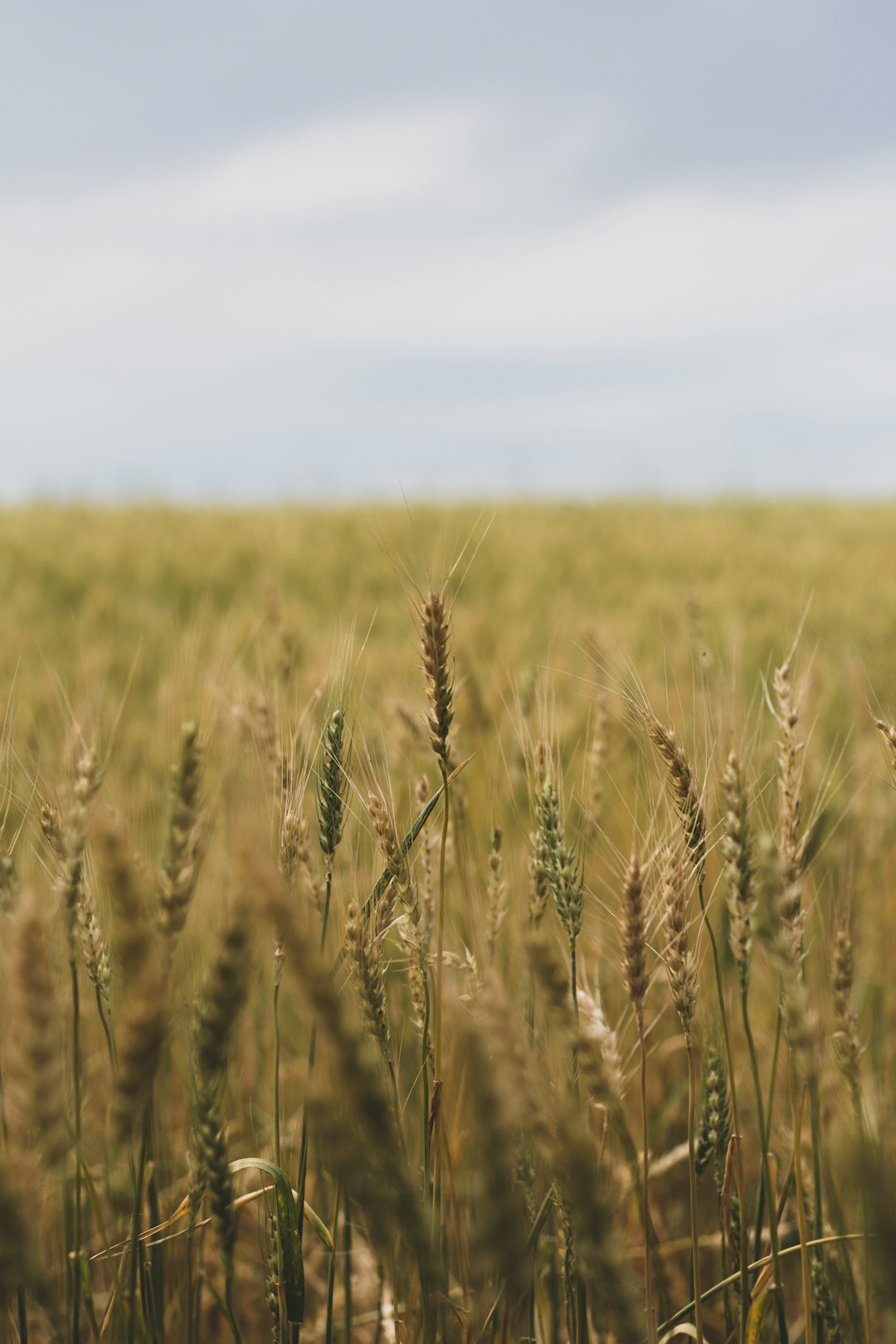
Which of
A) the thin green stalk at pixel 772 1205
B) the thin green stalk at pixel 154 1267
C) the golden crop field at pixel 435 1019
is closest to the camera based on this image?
the golden crop field at pixel 435 1019

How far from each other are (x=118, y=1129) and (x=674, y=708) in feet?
8.23

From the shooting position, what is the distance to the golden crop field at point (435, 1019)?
0.55 metres

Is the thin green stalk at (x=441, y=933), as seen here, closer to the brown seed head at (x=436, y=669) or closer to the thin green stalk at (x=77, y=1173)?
the brown seed head at (x=436, y=669)

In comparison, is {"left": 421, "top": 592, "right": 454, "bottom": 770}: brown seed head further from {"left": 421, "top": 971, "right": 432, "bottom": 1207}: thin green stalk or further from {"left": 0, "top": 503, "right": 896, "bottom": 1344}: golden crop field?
{"left": 421, "top": 971, "right": 432, "bottom": 1207}: thin green stalk

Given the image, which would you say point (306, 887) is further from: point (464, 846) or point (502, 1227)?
point (502, 1227)

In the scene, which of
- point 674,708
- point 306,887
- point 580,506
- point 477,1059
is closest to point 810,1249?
point 306,887

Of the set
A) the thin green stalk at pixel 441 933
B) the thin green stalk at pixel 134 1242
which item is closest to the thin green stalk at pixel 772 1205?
the thin green stalk at pixel 441 933

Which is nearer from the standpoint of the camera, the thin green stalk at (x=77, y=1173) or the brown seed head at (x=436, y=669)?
the thin green stalk at (x=77, y=1173)

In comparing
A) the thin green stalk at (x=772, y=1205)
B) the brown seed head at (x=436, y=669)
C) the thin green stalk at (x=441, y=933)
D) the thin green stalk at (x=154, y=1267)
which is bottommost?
the thin green stalk at (x=154, y=1267)

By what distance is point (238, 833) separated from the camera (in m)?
0.56

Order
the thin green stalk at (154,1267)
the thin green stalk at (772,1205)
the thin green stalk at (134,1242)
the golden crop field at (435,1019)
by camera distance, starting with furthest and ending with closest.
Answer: the thin green stalk at (154,1267) → the thin green stalk at (772,1205) → the thin green stalk at (134,1242) → the golden crop field at (435,1019)

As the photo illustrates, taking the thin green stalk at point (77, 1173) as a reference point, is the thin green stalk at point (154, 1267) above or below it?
below

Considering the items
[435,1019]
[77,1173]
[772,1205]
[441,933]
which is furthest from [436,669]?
[772,1205]

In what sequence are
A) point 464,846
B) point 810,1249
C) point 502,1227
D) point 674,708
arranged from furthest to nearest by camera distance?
1. point 674,708
2. point 464,846
3. point 810,1249
4. point 502,1227
